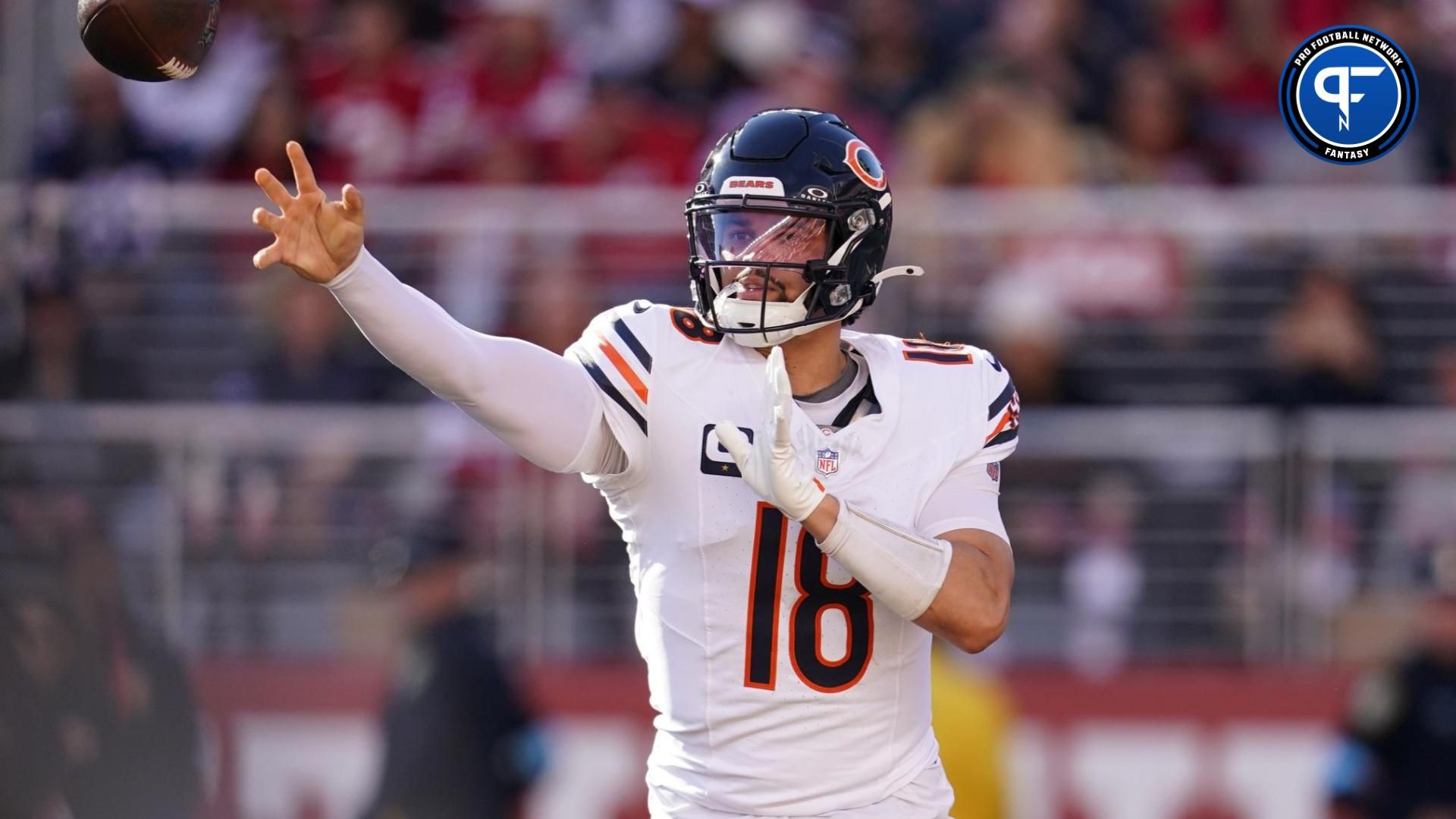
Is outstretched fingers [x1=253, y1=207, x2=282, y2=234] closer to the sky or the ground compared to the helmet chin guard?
closer to the sky

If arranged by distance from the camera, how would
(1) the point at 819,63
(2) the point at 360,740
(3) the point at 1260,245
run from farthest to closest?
(1) the point at 819,63 < (3) the point at 1260,245 < (2) the point at 360,740

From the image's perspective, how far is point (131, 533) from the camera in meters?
7.61

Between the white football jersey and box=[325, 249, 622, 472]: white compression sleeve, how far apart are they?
0.27 ft

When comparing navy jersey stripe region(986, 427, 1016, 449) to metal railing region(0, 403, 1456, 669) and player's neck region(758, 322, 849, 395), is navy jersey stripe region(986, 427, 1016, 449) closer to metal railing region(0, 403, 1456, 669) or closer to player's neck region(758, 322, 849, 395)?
player's neck region(758, 322, 849, 395)

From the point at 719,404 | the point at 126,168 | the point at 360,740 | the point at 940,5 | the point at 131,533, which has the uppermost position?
the point at 940,5

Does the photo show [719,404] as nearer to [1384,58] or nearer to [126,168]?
[1384,58]

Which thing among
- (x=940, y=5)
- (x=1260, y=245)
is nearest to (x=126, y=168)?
(x=940, y=5)

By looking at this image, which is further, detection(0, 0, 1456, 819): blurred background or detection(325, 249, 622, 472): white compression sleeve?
detection(0, 0, 1456, 819): blurred background

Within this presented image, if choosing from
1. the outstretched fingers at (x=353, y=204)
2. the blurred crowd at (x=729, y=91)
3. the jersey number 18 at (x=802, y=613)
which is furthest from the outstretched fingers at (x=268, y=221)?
the blurred crowd at (x=729, y=91)

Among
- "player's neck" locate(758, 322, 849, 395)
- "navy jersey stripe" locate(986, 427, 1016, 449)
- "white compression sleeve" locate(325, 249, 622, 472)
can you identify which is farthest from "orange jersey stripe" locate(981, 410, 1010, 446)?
"white compression sleeve" locate(325, 249, 622, 472)

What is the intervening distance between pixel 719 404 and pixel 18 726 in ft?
16.1

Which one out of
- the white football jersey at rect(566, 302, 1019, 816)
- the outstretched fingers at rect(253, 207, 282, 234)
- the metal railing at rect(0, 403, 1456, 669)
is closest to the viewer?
the outstretched fingers at rect(253, 207, 282, 234)

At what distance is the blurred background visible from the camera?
7211mm

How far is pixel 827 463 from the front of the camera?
3543 millimetres
